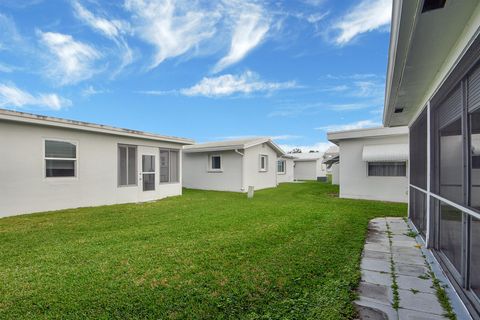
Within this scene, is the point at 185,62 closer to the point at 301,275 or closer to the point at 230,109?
the point at 230,109

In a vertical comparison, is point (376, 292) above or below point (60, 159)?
below

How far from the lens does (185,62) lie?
48.3 ft

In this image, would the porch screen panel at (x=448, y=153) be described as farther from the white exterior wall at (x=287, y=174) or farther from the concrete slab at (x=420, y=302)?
the white exterior wall at (x=287, y=174)

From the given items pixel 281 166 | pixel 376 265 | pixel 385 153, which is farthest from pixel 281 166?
pixel 376 265

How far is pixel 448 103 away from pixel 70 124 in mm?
11141

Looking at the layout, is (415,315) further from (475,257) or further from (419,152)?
(419,152)

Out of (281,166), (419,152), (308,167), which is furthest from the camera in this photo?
(308,167)

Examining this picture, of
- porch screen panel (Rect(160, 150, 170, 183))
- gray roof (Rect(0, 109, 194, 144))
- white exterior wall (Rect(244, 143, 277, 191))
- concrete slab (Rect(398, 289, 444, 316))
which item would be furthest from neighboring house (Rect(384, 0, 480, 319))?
white exterior wall (Rect(244, 143, 277, 191))

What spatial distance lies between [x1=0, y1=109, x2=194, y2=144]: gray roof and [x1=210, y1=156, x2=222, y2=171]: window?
208 inches

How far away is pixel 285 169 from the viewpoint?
26.6 metres

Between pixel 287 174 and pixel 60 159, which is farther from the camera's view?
pixel 287 174

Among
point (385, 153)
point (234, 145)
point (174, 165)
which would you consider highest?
point (234, 145)

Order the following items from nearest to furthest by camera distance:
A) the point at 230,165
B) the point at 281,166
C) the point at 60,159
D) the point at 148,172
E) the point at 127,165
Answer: the point at 60,159 < the point at 127,165 < the point at 148,172 < the point at 230,165 < the point at 281,166

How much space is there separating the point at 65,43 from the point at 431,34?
41.5 feet
